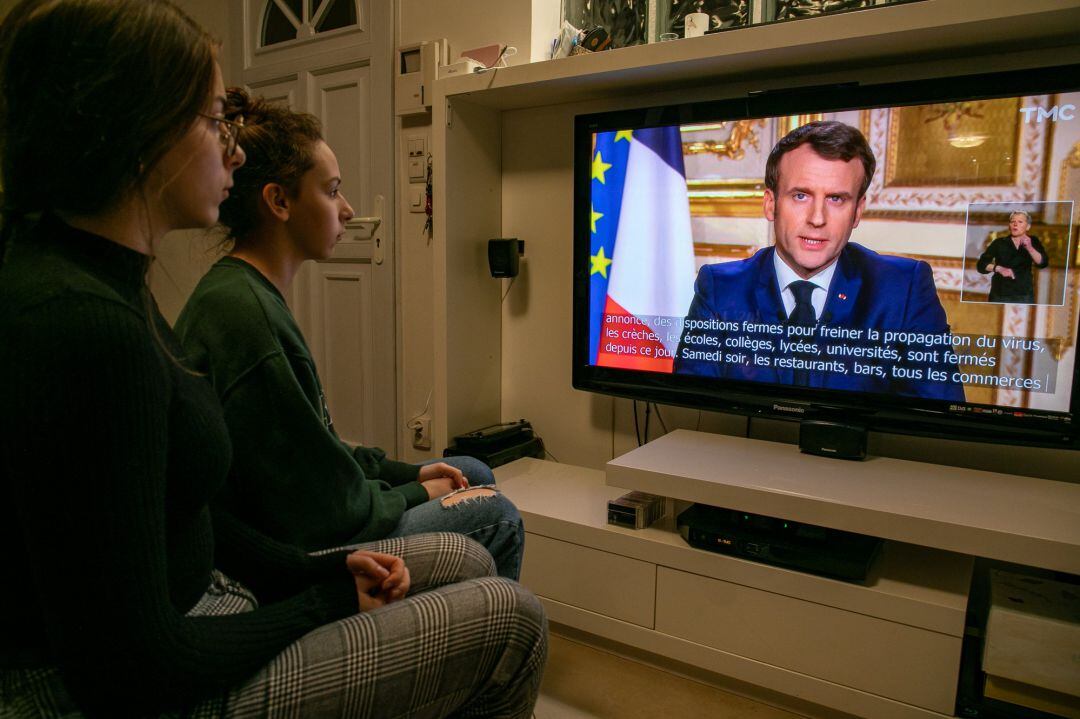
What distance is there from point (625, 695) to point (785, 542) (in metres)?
0.54

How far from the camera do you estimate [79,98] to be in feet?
2.14

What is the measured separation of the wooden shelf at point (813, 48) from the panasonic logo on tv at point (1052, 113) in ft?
0.53

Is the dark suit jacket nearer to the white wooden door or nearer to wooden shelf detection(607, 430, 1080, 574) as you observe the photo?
wooden shelf detection(607, 430, 1080, 574)

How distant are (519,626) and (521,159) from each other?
1.87 meters

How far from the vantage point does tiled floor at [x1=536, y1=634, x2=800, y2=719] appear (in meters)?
1.66

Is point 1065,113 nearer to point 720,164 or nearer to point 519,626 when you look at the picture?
point 720,164

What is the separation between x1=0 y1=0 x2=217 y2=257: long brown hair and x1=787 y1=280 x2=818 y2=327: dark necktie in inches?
59.3

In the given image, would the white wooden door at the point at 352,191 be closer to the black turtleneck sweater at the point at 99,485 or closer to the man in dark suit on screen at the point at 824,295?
the man in dark suit on screen at the point at 824,295

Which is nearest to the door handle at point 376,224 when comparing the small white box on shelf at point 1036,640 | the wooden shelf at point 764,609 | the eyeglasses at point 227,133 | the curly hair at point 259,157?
the wooden shelf at point 764,609

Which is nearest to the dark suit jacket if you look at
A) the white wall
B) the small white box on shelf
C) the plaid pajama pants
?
the small white box on shelf

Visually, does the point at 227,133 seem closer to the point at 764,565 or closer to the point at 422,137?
the point at 764,565

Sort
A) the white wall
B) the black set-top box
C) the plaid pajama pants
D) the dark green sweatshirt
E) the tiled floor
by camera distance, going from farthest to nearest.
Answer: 1. the white wall
2. the black set-top box
3. the tiled floor
4. the dark green sweatshirt
5. the plaid pajama pants

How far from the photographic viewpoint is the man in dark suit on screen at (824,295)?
5.57ft

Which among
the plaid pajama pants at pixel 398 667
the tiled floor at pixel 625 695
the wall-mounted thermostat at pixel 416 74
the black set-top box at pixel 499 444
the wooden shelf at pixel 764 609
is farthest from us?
the wall-mounted thermostat at pixel 416 74
